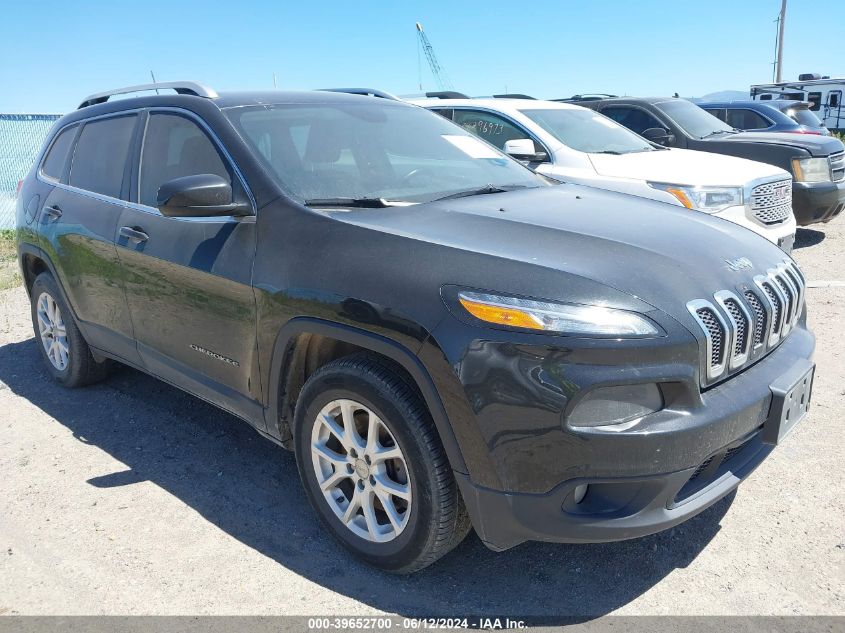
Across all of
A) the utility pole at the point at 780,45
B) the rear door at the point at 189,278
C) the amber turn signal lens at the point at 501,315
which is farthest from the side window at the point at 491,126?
the utility pole at the point at 780,45

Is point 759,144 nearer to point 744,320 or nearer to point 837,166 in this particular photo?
point 837,166

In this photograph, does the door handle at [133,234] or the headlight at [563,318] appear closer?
the headlight at [563,318]

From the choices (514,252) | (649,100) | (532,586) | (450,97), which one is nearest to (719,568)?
(532,586)

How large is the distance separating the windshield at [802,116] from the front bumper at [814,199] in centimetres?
386

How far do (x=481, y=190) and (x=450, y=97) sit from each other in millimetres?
5329

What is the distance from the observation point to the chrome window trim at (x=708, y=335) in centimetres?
231

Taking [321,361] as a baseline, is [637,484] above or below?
below

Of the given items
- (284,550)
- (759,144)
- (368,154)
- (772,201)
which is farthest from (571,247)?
(759,144)

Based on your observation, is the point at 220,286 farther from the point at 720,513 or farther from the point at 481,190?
the point at 720,513

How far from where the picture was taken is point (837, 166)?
28.6ft

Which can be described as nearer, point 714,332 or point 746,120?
point 714,332

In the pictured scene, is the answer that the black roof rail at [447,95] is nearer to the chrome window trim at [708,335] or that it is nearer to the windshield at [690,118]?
the windshield at [690,118]

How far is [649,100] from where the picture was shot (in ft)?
31.5

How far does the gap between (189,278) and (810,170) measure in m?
7.81
